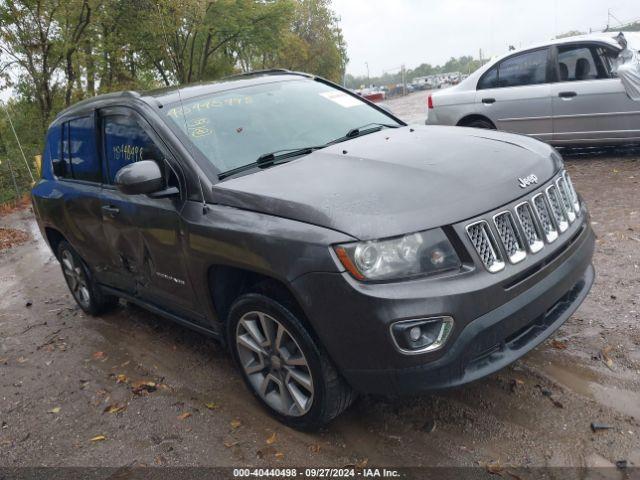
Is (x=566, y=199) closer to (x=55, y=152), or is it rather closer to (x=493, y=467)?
(x=493, y=467)

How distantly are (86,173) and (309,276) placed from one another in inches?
100

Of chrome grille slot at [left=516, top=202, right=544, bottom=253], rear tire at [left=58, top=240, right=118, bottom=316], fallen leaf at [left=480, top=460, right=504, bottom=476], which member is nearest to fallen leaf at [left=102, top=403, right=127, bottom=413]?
rear tire at [left=58, top=240, right=118, bottom=316]

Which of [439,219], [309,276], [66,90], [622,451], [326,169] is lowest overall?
[622,451]

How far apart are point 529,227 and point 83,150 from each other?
330cm

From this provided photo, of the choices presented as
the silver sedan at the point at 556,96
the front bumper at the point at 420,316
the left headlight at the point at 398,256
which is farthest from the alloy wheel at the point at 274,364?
the silver sedan at the point at 556,96

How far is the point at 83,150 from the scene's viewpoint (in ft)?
14.4

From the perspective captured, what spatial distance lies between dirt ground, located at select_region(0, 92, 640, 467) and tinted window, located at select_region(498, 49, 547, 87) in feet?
12.2

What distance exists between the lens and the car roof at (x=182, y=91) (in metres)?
3.71

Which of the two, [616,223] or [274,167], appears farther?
[616,223]

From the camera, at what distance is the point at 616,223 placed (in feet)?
18.2

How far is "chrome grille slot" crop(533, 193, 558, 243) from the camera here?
9.37 ft

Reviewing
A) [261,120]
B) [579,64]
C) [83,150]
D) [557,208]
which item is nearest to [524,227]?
[557,208]

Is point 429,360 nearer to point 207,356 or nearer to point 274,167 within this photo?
point 274,167

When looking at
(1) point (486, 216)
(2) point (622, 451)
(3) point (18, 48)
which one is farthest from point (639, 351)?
(3) point (18, 48)
